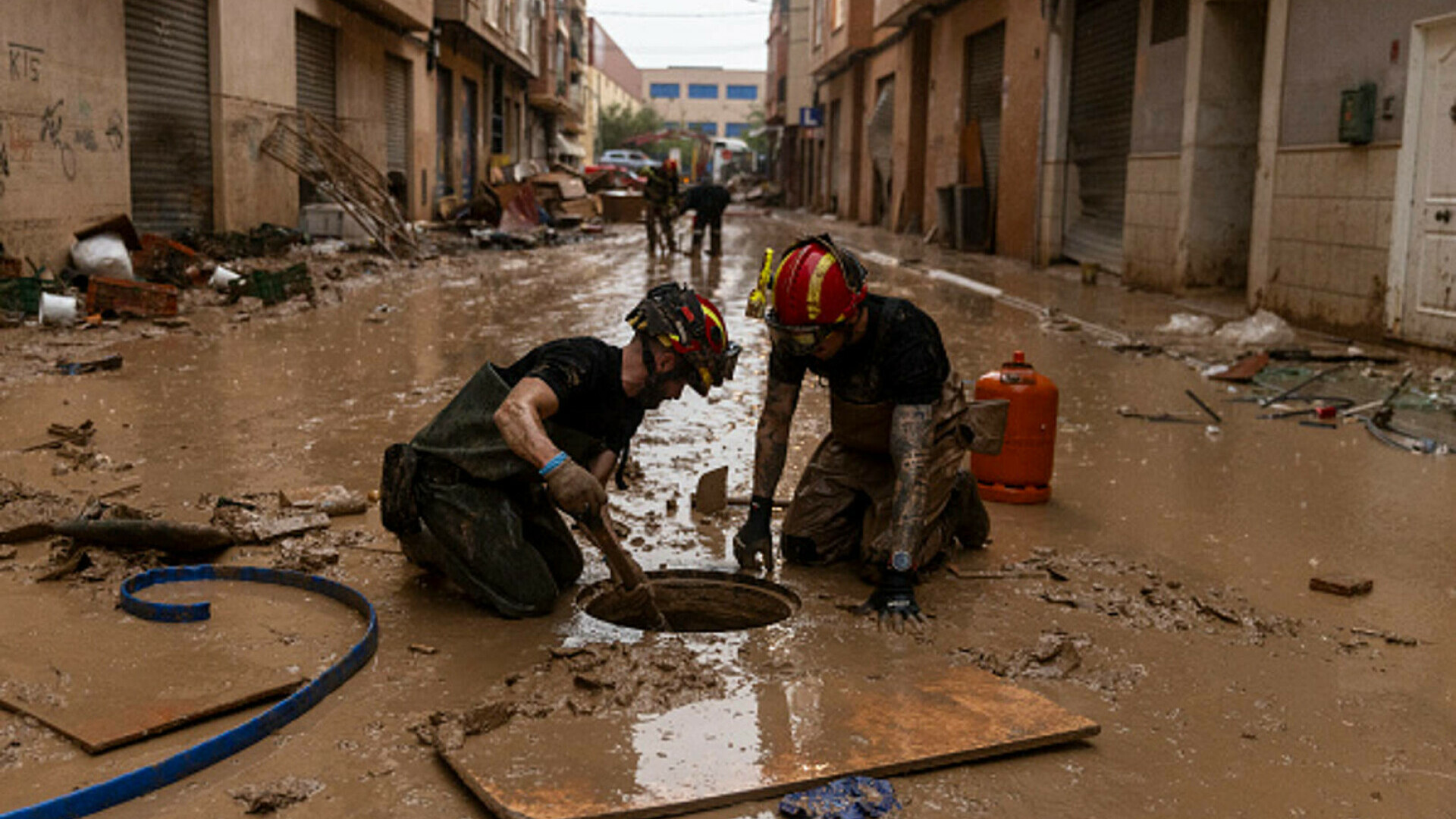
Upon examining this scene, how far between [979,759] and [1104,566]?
1.76 meters

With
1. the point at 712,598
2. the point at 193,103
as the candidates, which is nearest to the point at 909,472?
the point at 712,598

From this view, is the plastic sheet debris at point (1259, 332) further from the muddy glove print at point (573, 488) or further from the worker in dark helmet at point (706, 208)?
the worker in dark helmet at point (706, 208)

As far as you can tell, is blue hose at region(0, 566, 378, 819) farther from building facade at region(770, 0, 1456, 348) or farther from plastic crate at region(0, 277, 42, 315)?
building facade at region(770, 0, 1456, 348)

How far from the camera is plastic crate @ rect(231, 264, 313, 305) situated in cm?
1164

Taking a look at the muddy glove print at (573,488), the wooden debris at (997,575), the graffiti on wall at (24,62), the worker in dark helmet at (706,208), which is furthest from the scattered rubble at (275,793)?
the worker in dark helmet at (706,208)

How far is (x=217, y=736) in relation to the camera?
109 inches

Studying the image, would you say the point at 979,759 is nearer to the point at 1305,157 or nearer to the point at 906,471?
the point at 906,471

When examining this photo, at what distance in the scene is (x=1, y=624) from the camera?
348 cm

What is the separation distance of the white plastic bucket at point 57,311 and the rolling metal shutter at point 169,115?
4.18 m

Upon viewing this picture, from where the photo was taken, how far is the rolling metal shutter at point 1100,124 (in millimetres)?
16203

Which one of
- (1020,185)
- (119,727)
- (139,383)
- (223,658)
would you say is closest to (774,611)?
(223,658)

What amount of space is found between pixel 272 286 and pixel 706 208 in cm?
843

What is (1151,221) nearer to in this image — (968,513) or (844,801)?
(968,513)

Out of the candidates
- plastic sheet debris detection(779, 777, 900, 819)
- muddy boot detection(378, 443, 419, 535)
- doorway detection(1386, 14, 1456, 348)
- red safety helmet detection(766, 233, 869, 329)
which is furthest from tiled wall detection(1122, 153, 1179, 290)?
plastic sheet debris detection(779, 777, 900, 819)
